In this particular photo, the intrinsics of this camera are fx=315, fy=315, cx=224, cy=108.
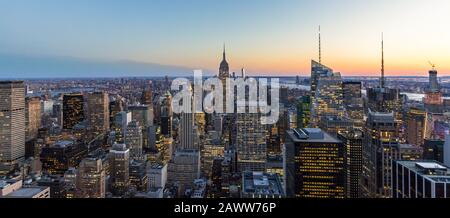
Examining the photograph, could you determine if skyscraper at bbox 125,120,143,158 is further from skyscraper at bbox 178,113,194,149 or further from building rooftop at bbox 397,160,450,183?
building rooftop at bbox 397,160,450,183

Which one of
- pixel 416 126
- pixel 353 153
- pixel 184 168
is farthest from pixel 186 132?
pixel 416 126

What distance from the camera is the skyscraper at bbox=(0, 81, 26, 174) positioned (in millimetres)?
5906

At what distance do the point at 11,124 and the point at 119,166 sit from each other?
2808mm

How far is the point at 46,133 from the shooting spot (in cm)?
849

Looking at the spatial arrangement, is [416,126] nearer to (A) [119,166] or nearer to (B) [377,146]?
(B) [377,146]

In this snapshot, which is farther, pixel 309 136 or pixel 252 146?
pixel 252 146

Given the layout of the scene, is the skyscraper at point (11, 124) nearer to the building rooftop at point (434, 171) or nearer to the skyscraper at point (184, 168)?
the skyscraper at point (184, 168)

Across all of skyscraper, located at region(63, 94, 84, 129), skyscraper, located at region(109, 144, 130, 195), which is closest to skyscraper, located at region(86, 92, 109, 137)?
skyscraper, located at region(63, 94, 84, 129)

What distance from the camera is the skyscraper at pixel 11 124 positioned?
5906mm

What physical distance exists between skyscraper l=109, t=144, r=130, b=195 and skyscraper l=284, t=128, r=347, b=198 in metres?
4.10

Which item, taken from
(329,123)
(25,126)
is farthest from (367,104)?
(25,126)

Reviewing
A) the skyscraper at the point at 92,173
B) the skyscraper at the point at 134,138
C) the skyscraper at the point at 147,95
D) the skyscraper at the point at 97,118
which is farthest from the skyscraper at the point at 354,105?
the skyscraper at the point at 97,118

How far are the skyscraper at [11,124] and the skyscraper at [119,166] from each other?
2.20m

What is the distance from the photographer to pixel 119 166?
28.5 feet
